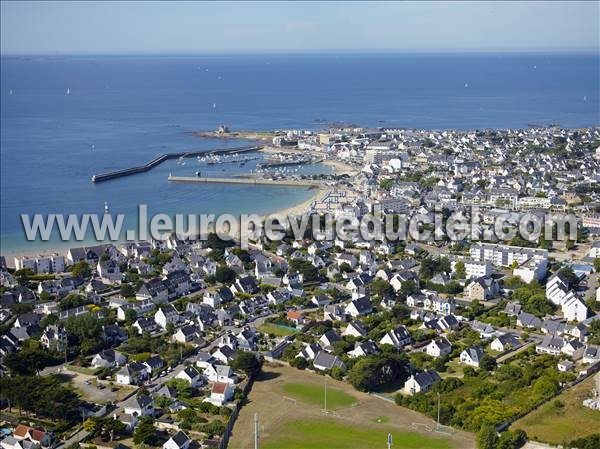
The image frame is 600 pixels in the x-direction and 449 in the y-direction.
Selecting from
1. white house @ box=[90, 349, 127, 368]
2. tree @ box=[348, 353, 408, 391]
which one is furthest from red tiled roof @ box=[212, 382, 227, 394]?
white house @ box=[90, 349, 127, 368]

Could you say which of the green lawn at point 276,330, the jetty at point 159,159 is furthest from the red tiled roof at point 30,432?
the jetty at point 159,159

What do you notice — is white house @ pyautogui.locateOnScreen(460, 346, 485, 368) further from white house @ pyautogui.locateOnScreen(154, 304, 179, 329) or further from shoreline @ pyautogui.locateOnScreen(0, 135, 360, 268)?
shoreline @ pyautogui.locateOnScreen(0, 135, 360, 268)

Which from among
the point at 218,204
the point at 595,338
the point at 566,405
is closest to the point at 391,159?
the point at 218,204

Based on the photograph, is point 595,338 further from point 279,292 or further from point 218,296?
point 218,296

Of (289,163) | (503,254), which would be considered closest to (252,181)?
(289,163)

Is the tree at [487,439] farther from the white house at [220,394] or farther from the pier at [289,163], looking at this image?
the pier at [289,163]
